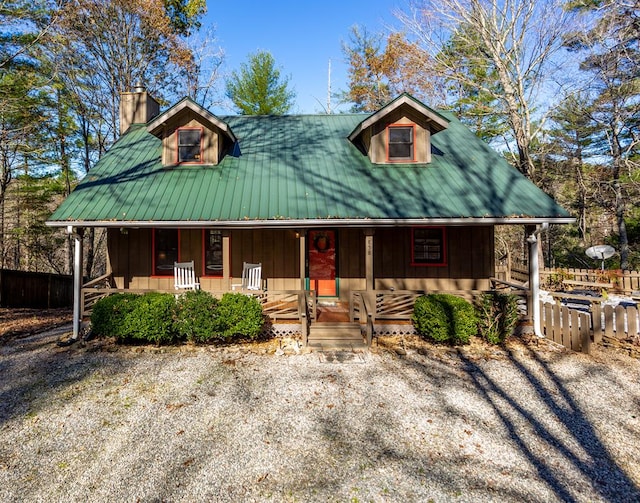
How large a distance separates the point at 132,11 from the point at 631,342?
25658 millimetres

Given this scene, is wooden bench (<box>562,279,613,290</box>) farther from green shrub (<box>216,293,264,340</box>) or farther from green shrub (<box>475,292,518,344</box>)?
green shrub (<box>216,293,264,340</box>)

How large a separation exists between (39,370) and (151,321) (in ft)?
7.11

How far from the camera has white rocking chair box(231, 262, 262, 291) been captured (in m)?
9.20

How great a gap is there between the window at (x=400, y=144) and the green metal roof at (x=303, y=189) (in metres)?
0.41

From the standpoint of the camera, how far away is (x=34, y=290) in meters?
14.1

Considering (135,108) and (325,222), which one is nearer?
(325,222)

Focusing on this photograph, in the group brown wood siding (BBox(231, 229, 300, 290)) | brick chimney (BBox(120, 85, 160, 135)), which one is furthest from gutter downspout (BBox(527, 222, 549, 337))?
brick chimney (BBox(120, 85, 160, 135))

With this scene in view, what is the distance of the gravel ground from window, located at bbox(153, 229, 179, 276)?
118 inches

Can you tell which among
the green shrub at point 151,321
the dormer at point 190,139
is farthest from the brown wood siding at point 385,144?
the green shrub at point 151,321

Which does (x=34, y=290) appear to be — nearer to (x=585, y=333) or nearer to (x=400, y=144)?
(x=400, y=144)

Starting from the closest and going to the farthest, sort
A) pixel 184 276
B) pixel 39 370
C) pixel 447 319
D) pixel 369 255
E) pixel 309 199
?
pixel 39 370, pixel 447 319, pixel 369 255, pixel 309 199, pixel 184 276

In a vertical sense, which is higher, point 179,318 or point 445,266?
point 445,266

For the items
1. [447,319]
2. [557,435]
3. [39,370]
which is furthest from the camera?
[447,319]

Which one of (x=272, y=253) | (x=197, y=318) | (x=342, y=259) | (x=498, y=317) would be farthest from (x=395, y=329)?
(x=197, y=318)
